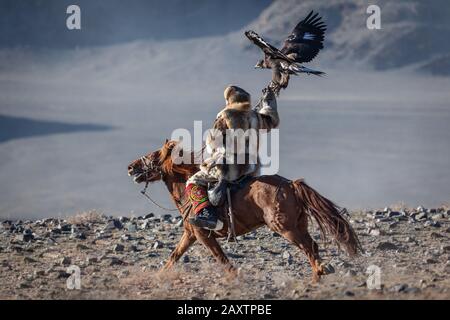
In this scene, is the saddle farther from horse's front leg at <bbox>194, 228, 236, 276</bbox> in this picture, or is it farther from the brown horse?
horse's front leg at <bbox>194, 228, 236, 276</bbox>

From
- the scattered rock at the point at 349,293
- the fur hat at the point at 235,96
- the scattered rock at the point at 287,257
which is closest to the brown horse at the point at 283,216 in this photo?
the scattered rock at the point at 349,293

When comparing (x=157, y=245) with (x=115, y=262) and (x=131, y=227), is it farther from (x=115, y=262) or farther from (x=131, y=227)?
(x=131, y=227)

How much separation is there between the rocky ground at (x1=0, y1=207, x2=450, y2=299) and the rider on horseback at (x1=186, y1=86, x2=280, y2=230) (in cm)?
A: 73

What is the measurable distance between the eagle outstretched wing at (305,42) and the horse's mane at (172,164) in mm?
1534

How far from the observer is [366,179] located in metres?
30.4

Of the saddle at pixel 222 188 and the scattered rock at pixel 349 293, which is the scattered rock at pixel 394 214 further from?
the scattered rock at pixel 349 293

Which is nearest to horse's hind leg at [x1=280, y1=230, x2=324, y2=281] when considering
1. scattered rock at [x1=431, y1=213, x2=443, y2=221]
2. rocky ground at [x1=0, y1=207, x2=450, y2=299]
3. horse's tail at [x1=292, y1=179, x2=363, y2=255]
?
rocky ground at [x1=0, y1=207, x2=450, y2=299]

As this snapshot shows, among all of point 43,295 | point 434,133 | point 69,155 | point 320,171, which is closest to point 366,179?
point 320,171

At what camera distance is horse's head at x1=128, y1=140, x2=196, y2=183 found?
39.5 ft

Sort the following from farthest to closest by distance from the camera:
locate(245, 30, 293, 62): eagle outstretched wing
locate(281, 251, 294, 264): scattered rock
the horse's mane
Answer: locate(281, 251, 294, 264): scattered rock < the horse's mane < locate(245, 30, 293, 62): eagle outstretched wing

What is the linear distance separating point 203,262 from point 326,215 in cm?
200

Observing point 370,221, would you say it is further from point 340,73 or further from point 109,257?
point 340,73

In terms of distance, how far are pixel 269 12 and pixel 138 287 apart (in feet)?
110

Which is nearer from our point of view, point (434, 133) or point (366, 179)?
point (366, 179)
